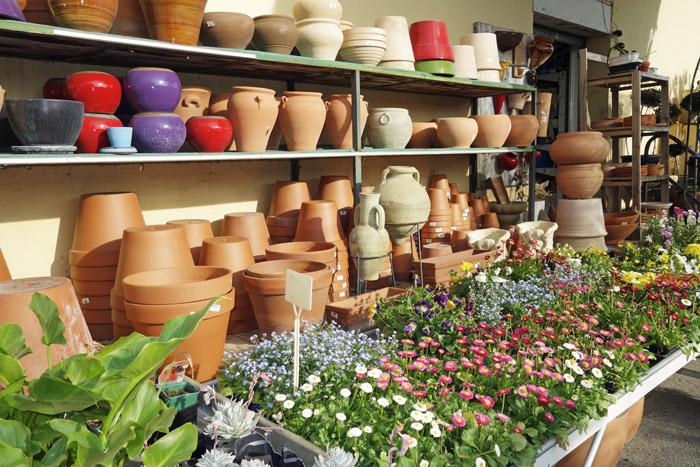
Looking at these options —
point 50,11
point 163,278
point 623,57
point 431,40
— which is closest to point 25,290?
point 163,278

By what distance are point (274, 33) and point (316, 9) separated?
335 millimetres

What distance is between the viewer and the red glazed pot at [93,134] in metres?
1.95

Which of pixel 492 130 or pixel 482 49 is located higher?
pixel 482 49

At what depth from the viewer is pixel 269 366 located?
151 cm

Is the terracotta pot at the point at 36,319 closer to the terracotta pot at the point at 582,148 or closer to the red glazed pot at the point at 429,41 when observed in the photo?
the red glazed pot at the point at 429,41

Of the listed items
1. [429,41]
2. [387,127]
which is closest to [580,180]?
[429,41]

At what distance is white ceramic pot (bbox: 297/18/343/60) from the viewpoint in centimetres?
260

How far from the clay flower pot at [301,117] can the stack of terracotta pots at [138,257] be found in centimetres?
85

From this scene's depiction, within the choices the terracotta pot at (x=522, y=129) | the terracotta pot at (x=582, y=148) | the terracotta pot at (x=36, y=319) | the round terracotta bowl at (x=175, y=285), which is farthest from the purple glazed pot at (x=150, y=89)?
the terracotta pot at (x=582, y=148)

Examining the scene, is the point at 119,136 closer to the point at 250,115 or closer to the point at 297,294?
the point at 250,115

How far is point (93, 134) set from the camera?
1.96 meters

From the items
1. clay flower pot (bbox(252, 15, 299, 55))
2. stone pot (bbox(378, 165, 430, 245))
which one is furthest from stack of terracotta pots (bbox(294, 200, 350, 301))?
clay flower pot (bbox(252, 15, 299, 55))

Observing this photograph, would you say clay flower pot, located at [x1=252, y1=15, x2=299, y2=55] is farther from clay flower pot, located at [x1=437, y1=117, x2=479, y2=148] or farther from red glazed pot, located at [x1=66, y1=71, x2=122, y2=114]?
clay flower pot, located at [x1=437, y1=117, x2=479, y2=148]

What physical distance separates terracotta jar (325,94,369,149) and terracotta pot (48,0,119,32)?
1.15 meters
